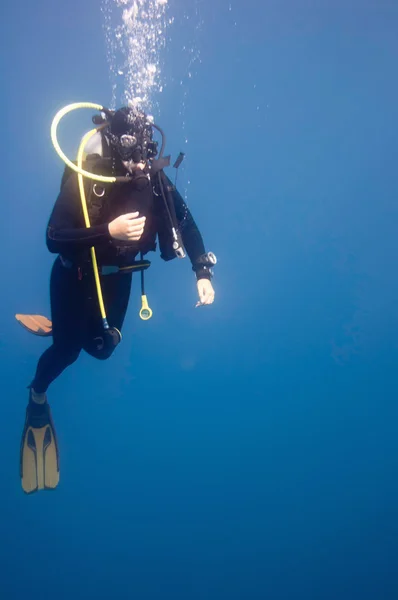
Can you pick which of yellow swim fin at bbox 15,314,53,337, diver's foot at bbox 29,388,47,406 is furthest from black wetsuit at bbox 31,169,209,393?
yellow swim fin at bbox 15,314,53,337

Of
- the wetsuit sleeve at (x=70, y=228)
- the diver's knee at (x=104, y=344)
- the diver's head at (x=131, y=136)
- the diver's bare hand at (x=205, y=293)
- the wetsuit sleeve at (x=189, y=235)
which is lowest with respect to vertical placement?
the diver's knee at (x=104, y=344)

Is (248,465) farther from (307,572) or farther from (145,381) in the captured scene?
(145,381)

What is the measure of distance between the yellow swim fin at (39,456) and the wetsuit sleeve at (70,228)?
2545 millimetres

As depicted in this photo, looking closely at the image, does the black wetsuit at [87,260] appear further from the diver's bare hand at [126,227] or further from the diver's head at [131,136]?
the diver's head at [131,136]

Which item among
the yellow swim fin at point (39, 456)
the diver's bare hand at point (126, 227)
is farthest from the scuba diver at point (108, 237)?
the yellow swim fin at point (39, 456)

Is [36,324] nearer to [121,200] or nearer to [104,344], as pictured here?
[104,344]

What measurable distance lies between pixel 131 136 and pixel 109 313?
5.27 ft

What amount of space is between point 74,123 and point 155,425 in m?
11.4

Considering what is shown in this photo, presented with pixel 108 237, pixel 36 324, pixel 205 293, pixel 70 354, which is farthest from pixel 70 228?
pixel 36 324

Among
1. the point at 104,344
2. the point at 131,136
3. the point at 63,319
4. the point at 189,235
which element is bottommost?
the point at 104,344

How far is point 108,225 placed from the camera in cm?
234

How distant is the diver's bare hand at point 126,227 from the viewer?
2.27 metres

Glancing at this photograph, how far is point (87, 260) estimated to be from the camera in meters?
2.92

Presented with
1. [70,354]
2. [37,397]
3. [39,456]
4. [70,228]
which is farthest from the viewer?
[39,456]
